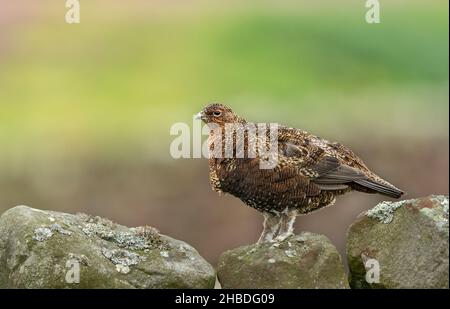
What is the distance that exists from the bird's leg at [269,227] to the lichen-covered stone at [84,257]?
44.6 inches

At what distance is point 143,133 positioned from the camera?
1157 inches

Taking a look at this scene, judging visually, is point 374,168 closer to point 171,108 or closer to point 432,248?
point 171,108

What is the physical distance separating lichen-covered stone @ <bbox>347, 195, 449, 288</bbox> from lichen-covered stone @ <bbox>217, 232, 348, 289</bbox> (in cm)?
40

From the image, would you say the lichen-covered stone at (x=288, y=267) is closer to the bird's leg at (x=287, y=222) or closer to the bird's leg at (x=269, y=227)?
the bird's leg at (x=287, y=222)

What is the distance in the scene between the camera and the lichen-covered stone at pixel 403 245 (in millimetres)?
11273

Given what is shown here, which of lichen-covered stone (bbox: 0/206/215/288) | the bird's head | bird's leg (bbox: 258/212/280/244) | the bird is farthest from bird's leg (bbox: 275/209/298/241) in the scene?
the bird's head

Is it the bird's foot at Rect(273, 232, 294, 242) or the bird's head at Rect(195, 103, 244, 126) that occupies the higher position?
the bird's head at Rect(195, 103, 244, 126)

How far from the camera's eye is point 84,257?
37.9 ft

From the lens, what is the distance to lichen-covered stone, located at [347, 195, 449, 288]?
1127cm

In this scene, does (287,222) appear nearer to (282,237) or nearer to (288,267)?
(282,237)

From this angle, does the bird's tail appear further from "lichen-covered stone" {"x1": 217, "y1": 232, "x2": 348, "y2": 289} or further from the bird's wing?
"lichen-covered stone" {"x1": 217, "y1": 232, "x2": 348, "y2": 289}

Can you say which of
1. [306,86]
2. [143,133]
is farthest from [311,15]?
[143,133]

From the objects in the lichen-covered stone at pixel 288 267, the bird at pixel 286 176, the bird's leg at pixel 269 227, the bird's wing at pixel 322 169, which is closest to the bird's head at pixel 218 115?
the bird at pixel 286 176

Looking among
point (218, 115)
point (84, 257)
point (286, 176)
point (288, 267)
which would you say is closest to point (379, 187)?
point (286, 176)
